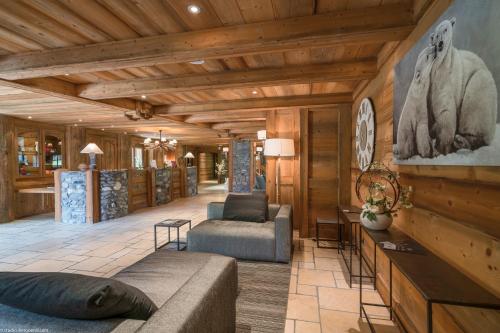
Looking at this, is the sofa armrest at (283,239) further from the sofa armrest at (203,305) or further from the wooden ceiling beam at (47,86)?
the wooden ceiling beam at (47,86)

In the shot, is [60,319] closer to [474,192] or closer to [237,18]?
[474,192]

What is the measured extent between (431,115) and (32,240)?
19.2ft

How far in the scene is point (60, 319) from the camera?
3.30ft

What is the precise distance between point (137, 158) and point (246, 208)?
884cm

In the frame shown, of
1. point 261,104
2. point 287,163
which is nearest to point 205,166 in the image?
point 287,163

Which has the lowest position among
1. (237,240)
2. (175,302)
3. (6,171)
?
(237,240)

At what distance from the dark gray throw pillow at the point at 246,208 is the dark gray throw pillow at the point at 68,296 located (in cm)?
264

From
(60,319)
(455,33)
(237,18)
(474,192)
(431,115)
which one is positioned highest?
(237,18)

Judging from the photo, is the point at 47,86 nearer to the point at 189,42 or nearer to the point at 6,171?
the point at 189,42

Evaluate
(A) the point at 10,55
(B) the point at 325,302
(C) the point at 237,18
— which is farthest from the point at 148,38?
(B) the point at 325,302

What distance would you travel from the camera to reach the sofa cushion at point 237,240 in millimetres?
3184

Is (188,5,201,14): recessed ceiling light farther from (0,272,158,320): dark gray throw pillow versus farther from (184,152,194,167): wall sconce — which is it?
(184,152,194,167): wall sconce

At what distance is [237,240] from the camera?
3.23 metres

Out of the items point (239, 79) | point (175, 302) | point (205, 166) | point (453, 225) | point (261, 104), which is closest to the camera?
point (175, 302)
